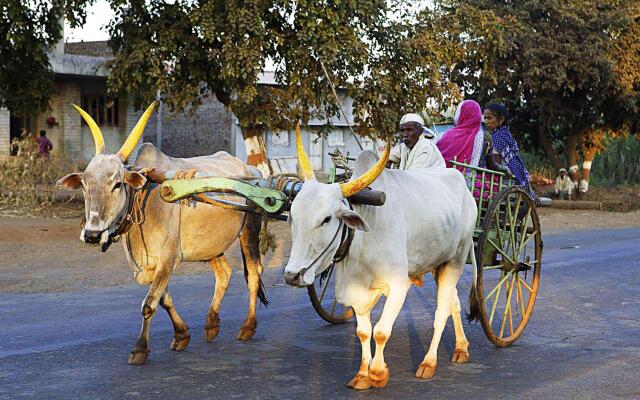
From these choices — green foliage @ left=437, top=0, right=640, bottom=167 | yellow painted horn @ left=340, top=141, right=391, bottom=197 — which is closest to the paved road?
yellow painted horn @ left=340, top=141, right=391, bottom=197

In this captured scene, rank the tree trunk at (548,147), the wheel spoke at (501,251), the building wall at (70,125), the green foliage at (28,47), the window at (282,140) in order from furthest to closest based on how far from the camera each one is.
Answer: the window at (282,140) < the building wall at (70,125) < the tree trunk at (548,147) < the green foliage at (28,47) < the wheel spoke at (501,251)

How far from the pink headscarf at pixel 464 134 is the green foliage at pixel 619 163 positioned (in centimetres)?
2526

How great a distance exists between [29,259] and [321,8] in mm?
5845

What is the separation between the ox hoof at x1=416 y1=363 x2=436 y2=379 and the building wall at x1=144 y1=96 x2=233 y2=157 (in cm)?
2431

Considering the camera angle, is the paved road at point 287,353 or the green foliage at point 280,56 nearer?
the paved road at point 287,353

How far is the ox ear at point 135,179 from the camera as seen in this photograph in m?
5.98

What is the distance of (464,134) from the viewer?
24.9ft

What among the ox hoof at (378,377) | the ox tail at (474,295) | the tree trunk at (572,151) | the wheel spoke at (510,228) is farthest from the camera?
the tree trunk at (572,151)

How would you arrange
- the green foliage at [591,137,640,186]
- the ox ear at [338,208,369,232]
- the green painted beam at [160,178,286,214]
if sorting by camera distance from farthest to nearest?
the green foliage at [591,137,640,186] → the green painted beam at [160,178,286,214] → the ox ear at [338,208,369,232]

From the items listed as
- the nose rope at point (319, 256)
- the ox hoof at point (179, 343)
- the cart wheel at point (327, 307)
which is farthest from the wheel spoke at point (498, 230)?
the ox hoof at point (179, 343)

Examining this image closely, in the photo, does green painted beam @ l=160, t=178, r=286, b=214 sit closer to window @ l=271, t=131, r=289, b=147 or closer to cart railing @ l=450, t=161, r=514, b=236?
cart railing @ l=450, t=161, r=514, b=236

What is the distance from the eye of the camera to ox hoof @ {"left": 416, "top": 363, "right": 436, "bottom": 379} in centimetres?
578

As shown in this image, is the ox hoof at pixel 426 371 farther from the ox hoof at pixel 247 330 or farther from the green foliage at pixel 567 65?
the green foliage at pixel 567 65

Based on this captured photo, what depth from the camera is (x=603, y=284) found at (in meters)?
10.4
